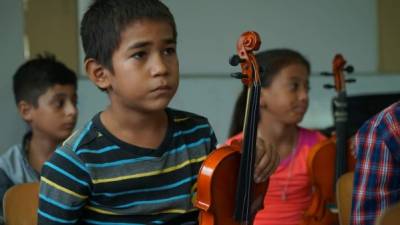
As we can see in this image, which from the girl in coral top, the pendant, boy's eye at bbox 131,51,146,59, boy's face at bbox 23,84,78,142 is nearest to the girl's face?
the girl in coral top

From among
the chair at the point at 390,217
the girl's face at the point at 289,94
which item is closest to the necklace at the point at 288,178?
the girl's face at the point at 289,94

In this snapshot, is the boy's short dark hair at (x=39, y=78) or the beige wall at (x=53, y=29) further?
the beige wall at (x=53, y=29)

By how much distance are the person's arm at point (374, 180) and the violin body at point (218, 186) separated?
266 millimetres

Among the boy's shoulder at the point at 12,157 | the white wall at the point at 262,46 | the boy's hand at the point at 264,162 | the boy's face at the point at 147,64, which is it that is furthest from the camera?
the white wall at the point at 262,46

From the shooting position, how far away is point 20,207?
61.7 inches

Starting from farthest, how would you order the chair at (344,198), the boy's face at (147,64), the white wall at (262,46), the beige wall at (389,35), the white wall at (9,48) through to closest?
1. the beige wall at (389,35)
2. the white wall at (262,46)
3. the white wall at (9,48)
4. the chair at (344,198)
5. the boy's face at (147,64)

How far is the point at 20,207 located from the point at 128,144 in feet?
1.45

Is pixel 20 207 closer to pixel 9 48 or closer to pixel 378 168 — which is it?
pixel 378 168

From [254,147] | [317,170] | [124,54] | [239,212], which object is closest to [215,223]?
[239,212]

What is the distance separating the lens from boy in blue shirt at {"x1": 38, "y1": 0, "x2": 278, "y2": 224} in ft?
4.04

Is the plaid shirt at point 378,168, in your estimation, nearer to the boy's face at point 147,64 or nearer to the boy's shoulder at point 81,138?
the boy's face at point 147,64

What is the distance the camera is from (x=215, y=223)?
1278 mm

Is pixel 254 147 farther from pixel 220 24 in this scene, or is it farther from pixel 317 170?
pixel 220 24

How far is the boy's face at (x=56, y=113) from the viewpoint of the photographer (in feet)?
7.09
